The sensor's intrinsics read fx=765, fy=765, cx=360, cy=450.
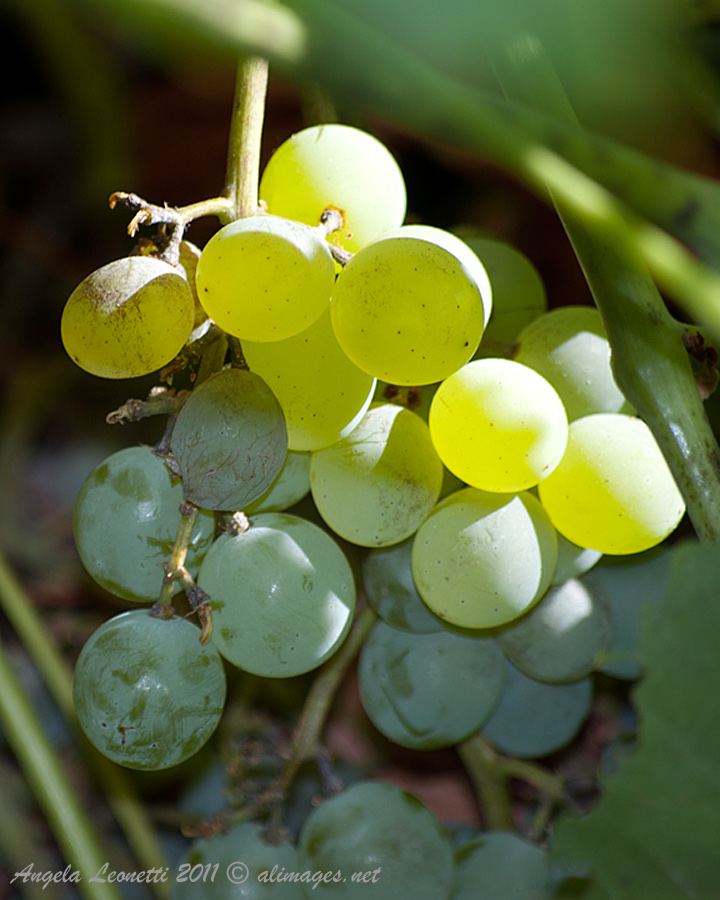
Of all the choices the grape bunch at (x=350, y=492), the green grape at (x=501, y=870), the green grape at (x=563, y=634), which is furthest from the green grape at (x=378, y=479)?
the green grape at (x=501, y=870)

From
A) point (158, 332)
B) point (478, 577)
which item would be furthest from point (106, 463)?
point (478, 577)

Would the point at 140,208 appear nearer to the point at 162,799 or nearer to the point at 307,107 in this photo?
the point at 307,107

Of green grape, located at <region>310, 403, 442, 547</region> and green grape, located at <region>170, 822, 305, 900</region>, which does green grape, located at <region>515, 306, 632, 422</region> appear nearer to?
green grape, located at <region>310, 403, 442, 547</region>

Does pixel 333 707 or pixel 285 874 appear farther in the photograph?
pixel 333 707

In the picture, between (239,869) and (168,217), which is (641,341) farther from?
(239,869)

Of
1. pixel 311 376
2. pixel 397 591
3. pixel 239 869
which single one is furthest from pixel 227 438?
pixel 239 869

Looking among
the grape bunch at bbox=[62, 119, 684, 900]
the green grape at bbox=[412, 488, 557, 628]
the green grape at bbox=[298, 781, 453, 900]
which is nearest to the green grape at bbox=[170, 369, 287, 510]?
the grape bunch at bbox=[62, 119, 684, 900]

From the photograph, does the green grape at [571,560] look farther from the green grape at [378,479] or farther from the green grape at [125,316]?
the green grape at [125,316]
